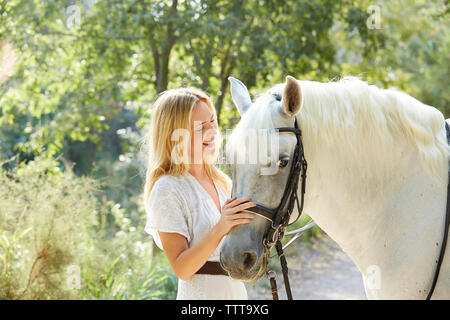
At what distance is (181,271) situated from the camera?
197cm

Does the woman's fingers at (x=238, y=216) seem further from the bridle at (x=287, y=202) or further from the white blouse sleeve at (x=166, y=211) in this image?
the white blouse sleeve at (x=166, y=211)

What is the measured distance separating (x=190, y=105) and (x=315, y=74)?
545 cm

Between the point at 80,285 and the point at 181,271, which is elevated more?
the point at 181,271

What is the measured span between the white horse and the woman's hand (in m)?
0.07

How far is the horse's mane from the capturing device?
2012 mm

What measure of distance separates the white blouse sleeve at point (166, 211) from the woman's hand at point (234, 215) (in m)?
0.23

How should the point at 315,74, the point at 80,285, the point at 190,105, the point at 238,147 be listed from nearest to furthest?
1. the point at 238,147
2. the point at 190,105
3. the point at 80,285
4. the point at 315,74

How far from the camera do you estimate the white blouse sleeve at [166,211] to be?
2016mm

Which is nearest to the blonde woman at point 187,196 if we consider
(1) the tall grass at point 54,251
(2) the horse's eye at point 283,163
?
(2) the horse's eye at point 283,163

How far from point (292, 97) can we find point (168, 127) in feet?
1.97

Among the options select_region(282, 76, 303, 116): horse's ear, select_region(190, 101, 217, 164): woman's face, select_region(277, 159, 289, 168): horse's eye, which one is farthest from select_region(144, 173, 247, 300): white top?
select_region(282, 76, 303, 116): horse's ear

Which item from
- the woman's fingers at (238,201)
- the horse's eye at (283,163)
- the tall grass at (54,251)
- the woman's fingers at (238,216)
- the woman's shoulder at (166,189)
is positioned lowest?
the tall grass at (54,251)
